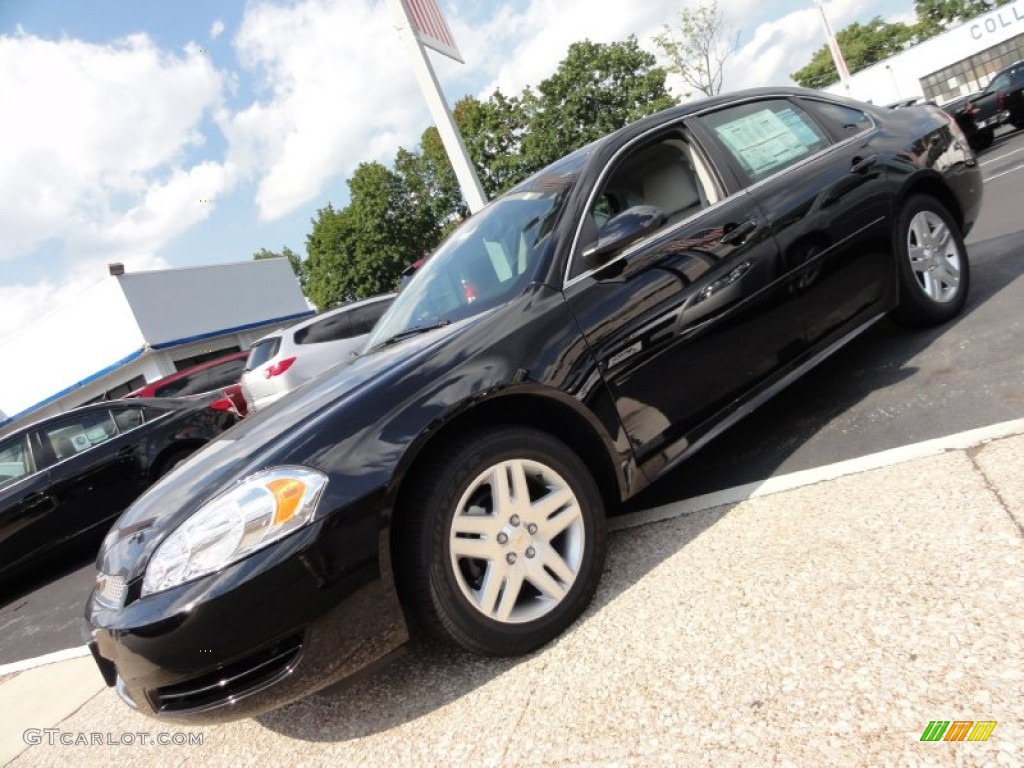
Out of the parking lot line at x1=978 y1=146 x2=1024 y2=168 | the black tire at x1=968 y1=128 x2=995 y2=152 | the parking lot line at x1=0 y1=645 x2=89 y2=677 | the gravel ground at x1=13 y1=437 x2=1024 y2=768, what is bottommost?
the gravel ground at x1=13 y1=437 x2=1024 y2=768

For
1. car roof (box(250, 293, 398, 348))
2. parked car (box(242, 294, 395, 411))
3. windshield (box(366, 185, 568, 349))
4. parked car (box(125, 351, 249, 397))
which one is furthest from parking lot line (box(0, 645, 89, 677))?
parked car (box(125, 351, 249, 397))

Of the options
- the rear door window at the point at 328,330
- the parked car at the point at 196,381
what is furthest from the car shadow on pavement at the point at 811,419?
the parked car at the point at 196,381

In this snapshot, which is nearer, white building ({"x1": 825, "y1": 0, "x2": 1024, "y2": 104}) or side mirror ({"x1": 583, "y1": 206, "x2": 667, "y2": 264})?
side mirror ({"x1": 583, "y1": 206, "x2": 667, "y2": 264})

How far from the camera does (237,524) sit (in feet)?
6.15

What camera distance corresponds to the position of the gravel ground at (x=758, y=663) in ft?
5.00

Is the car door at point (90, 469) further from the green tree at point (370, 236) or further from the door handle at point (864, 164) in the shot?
the green tree at point (370, 236)

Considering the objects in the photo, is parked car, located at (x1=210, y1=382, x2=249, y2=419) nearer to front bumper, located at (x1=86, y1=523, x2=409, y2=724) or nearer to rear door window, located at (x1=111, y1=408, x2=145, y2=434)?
rear door window, located at (x1=111, y1=408, x2=145, y2=434)

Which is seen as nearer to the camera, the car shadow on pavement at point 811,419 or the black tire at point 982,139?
the car shadow on pavement at point 811,419

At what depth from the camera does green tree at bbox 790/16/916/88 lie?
85125 mm

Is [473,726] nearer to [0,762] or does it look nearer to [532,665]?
[532,665]

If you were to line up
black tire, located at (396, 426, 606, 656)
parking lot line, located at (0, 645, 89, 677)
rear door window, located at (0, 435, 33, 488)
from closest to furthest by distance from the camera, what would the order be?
black tire, located at (396, 426, 606, 656)
parking lot line, located at (0, 645, 89, 677)
rear door window, located at (0, 435, 33, 488)

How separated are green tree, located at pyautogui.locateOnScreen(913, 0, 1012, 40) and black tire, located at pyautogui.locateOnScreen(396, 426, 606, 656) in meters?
89.7

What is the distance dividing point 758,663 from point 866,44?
106m

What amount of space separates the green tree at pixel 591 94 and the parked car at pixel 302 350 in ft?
105
